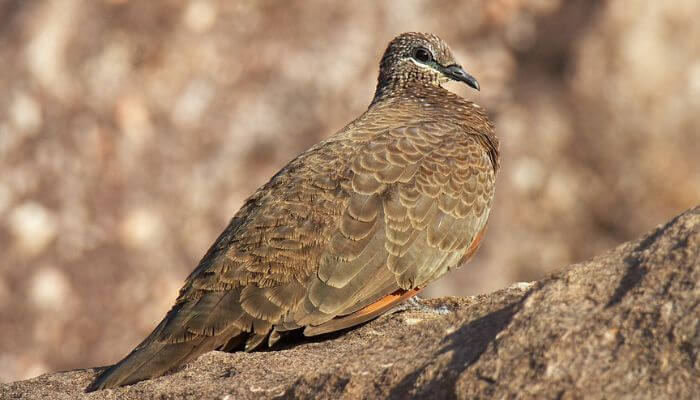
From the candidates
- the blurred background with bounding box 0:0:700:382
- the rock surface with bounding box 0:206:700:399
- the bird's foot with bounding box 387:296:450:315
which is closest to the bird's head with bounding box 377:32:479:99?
the bird's foot with bounding box 387:296:450:315

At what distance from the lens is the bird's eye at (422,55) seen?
8141 millimetres

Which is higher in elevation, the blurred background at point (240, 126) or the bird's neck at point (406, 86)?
the blurred background at point (240, 126)

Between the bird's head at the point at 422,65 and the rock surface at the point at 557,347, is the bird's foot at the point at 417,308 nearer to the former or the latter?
the rock surface at the point at 557,347

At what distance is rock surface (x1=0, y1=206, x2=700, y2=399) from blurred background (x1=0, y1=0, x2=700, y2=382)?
7043 mm

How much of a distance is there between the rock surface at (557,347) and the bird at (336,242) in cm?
74

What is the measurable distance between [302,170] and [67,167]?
6.81 m

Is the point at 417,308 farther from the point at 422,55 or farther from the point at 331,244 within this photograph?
the point at 422,55

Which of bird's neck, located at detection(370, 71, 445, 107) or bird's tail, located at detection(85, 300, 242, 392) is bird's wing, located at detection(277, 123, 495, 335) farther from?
bird's neck, located at detection(370, 71, 445, 107)

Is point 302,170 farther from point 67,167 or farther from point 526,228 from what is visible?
point 67,167

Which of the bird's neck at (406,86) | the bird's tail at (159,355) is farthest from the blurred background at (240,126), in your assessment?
the bird's tail at (159,355)

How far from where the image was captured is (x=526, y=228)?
12.0 m

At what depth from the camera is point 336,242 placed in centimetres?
602

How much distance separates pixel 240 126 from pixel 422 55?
15.9 feet

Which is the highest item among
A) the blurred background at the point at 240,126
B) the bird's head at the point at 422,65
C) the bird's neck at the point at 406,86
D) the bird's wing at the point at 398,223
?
the blurred background at the point at 240,126
